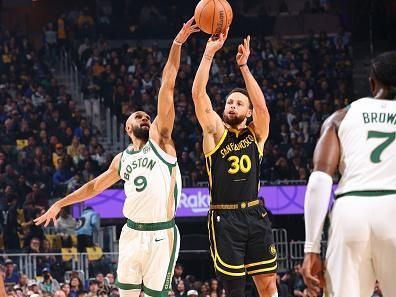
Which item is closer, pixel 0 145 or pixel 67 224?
pixel 67 224

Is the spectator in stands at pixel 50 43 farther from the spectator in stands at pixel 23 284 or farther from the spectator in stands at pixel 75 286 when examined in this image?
the spectator in stands at pixel 75 286

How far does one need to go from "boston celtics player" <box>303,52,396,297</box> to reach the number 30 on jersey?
291 cm

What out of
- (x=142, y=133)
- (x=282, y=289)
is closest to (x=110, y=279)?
(x=282, y=289)

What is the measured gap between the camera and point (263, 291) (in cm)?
792

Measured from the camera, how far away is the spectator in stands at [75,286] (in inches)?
570

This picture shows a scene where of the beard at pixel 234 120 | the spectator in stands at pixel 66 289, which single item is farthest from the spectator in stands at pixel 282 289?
the beard at pixel 234 120

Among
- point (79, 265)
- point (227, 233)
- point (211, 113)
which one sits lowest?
point (79, 265)

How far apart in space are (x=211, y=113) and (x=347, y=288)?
351cm

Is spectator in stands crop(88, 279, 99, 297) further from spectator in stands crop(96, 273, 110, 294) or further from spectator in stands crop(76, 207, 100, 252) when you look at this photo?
spectator in stands crop(76, 207, 100, 252)

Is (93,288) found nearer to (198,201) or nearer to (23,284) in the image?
(23,284)

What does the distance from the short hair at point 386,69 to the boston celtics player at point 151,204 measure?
3.37 m

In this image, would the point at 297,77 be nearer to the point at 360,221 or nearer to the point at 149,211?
the point at 149,211

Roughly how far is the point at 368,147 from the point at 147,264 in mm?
3517

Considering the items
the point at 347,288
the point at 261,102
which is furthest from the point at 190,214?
the point at 347,288
